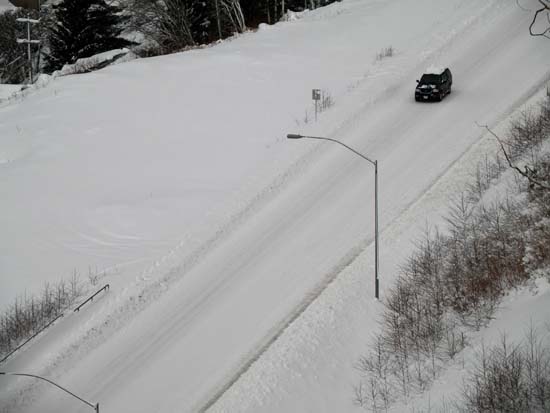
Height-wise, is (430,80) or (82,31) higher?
(82,31)

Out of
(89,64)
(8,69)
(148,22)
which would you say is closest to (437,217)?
(89,64)

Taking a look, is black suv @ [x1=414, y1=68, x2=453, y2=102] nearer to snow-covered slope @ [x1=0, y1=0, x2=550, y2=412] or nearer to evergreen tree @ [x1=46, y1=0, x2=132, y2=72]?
snow-covered slope @ [x1=0, y1=0, x2=550, y2=412]

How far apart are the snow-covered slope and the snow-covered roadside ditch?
0.31ft

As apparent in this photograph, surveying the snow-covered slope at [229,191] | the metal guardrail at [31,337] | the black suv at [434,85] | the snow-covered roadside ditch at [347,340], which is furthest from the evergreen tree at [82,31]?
the snow-covered roadside ditch at [347,340]

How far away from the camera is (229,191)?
30.1m

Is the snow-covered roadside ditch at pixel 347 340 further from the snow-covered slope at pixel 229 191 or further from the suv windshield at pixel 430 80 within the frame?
the suv windshield at pixel 430 80

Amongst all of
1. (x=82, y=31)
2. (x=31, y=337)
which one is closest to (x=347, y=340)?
(x=31, y=337)

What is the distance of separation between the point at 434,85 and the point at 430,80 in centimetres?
50

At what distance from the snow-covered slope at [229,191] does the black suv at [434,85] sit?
0.83 m

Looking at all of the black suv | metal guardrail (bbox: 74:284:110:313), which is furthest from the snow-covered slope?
the black suv

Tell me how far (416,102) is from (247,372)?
809 inches

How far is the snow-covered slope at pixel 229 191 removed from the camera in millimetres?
20953

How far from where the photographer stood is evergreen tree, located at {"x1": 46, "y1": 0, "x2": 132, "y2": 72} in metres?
54.7

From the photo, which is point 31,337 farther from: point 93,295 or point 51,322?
point 93,295
